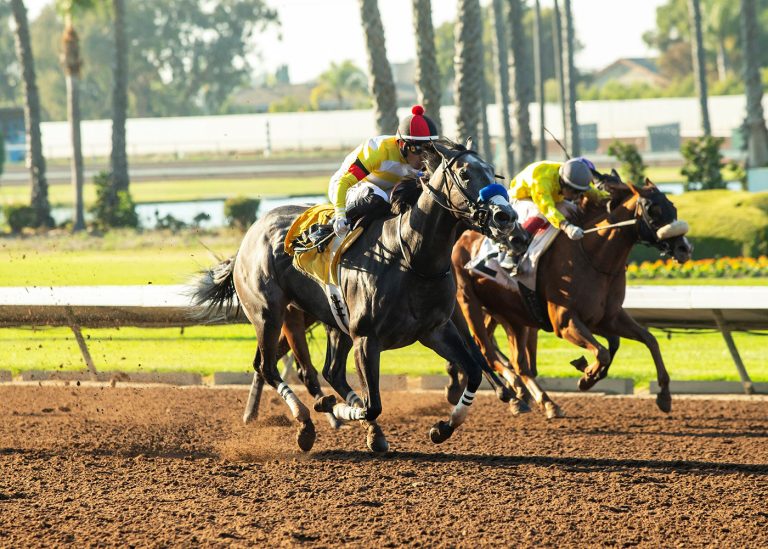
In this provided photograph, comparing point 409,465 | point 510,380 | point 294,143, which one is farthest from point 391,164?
point 294,143

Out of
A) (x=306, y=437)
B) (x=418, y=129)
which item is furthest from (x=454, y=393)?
(x=418, y=129)

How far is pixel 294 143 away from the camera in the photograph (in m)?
62.8

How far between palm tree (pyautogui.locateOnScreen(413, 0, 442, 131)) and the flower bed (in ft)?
11.7

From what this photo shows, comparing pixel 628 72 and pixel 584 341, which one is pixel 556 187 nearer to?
pixel 584 341

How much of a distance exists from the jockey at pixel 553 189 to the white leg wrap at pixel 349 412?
7.17 ft

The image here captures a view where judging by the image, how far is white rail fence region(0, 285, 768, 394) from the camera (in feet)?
33.1

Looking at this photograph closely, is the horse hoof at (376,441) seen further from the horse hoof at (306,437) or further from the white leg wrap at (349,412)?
the horse hoof at (306,437)

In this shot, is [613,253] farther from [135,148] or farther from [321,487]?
[135,148]

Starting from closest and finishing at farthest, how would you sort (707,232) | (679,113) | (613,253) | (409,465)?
(409,465) < (613,253) < (707,232) < (679,113)

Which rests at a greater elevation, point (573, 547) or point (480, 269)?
point (480, 269)

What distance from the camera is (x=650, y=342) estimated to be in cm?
891

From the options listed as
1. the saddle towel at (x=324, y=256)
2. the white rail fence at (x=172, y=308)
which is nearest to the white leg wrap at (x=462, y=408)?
the saddle towel at (x=324, y=256)

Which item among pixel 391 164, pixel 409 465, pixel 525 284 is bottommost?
pixel 409 465

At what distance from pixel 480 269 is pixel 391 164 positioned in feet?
7.57
